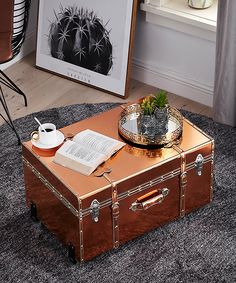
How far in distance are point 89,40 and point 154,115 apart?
1.22 metres

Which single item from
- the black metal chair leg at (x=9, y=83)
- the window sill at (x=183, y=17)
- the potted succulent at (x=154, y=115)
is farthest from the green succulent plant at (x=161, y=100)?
the black metal chair leg at (x=9, y=83)

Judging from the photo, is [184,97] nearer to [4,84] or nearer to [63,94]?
[63,94]

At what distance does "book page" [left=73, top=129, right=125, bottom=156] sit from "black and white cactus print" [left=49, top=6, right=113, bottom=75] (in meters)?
1.10

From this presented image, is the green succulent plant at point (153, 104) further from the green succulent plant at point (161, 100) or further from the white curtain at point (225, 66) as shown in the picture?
the white curtain at point (225, 66)

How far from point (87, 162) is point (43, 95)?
1332 mm

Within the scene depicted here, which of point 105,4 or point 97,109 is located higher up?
point 105,4

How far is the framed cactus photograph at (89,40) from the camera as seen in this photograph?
4293 millimetres

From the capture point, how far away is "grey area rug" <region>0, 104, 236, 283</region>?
3232 millimetres

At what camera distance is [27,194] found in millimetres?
3504

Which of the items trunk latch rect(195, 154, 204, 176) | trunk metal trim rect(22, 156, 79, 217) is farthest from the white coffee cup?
trunk latch rect(195, 154, 204, 176)

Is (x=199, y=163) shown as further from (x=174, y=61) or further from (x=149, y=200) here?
(x=174, y=61)

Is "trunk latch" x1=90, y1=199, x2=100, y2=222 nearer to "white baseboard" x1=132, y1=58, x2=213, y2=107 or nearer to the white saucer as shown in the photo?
the white saucer

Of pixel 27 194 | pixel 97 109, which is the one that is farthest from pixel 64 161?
pixel 97 109

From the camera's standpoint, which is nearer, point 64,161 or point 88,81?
point 64,161
